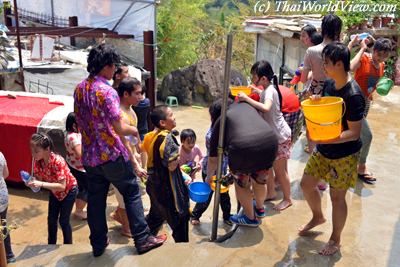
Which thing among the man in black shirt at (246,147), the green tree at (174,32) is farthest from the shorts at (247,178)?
the green tree at (174,32)

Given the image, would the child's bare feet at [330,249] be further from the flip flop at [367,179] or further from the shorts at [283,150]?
the flip flop at [367,179]

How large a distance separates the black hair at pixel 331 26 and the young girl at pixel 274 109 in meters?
0.95

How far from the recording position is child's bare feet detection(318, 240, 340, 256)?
360 cm

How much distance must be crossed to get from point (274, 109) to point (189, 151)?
134 centimetres

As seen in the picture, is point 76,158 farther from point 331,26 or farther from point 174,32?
point 174,32

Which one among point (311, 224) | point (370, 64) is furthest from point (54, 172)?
point (370, 64)

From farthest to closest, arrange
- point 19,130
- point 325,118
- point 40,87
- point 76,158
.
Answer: point 40,87, point 19,130, point 76,158, point 325,118

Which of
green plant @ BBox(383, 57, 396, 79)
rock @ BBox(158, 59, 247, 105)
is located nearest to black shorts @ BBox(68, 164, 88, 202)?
green plant @ BBox(383, 57, 396, 79)

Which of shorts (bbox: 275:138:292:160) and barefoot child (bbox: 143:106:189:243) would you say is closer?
barefoot child (bbox: 143:106:189:243)

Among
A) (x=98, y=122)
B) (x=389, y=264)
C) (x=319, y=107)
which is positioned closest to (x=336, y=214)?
(x=389, y=264)

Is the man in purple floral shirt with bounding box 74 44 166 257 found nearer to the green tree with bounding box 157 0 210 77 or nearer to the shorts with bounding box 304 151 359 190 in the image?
the shorts with bounding box 304 151 359 190

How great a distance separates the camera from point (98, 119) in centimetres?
338

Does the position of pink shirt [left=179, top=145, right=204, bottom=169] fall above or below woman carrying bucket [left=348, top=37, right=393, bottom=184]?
below

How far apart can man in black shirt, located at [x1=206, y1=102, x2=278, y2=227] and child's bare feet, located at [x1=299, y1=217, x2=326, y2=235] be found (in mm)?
569
